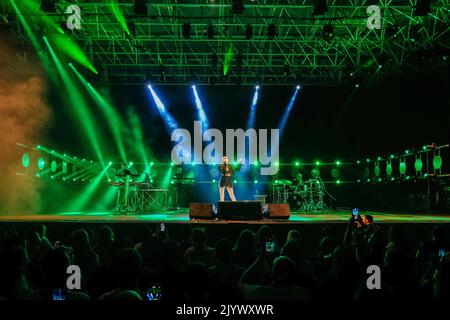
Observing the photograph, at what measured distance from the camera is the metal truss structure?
38.7ft

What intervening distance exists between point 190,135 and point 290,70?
4810 mm

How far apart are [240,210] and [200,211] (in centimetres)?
90

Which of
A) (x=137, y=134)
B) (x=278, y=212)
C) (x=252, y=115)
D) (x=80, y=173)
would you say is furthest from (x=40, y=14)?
(x=278, y=212)

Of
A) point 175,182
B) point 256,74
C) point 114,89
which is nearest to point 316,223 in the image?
point 175,182

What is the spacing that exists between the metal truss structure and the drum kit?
414cm

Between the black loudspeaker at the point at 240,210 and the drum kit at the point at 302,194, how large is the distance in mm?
4115

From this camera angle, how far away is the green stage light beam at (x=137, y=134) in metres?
16.5

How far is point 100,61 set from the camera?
15.9 meters

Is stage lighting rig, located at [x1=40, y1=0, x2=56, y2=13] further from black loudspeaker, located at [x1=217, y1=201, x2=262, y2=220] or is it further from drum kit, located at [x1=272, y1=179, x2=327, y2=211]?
drum kit, located at [x1=272, y1=179, x2=327, y2=211]
